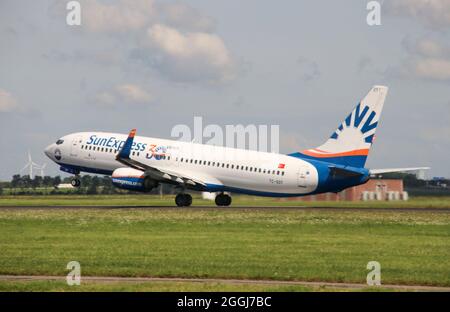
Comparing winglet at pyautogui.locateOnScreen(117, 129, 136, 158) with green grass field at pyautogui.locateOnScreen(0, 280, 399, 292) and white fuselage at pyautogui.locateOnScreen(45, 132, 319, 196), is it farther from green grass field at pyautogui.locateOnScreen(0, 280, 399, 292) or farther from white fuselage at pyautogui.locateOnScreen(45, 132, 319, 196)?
green grass field at pyautogui.locateOnScreen(0, 280, 399, 292)

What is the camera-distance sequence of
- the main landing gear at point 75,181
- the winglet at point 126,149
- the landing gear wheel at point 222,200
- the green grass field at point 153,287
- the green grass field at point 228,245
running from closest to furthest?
the green grass field at point 153,287 → the green grass field at point 228,245 → the winglet at point 126,149 → the landing gear wheel at point 222,200 → the main landing gear at point 75,181

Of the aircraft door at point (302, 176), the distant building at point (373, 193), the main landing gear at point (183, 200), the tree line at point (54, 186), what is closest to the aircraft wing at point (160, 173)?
the main landing gear at point (183, 200)

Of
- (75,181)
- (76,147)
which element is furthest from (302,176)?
(75,181)

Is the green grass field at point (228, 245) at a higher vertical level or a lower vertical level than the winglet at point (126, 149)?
lower

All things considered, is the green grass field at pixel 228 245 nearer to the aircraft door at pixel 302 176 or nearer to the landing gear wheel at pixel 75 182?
the aircraft door at pixel 302 176

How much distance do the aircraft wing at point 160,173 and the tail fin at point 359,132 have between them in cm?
1034

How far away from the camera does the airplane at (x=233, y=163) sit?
68.4 m

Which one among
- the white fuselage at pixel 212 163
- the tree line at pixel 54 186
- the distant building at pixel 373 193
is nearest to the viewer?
the white fuselage at pixel 212 163

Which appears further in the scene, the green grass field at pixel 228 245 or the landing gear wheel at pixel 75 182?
the landing gear wheel at pixel 75 182

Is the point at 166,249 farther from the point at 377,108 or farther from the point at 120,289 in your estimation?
the point at 377,108

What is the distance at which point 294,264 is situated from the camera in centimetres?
3253

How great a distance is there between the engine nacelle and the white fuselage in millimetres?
2536
